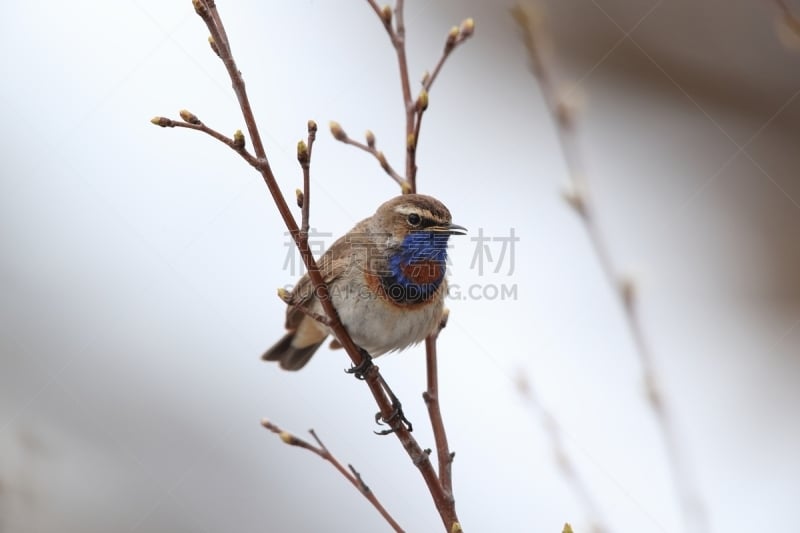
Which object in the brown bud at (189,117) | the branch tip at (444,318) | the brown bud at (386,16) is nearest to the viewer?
the brown bud at (189,117)

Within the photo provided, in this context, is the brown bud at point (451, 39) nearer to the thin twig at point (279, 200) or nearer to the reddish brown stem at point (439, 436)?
the thin twig at point (279, 200)

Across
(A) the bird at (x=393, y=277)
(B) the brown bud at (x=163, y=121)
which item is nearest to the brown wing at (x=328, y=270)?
(A) the bird at (x=393, y=277)

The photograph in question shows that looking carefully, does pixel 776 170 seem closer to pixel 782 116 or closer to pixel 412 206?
pixel 782 116

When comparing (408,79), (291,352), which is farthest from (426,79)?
(291,352)

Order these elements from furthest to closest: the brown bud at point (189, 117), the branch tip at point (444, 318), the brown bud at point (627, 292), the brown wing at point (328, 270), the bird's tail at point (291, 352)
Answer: the bird's tail at point (291, 352), the brown wing at point (328, 270), the branch tip at point (444, 318), the brown bud at point (189, 117), the brown bud at point (627, 292)

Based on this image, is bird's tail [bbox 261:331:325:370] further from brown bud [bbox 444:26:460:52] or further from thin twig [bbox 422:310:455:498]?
brown bud [bbox 444:26:460:52]

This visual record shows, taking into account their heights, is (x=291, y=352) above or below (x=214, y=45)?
above

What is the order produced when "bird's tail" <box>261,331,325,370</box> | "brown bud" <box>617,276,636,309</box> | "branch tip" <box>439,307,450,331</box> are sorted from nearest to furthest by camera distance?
"brown bud" <box>617,276,636,309</box> → "branch tip" <box>439,307,450,331</box> → "bird's tail" <box>261,331,325,370</box>

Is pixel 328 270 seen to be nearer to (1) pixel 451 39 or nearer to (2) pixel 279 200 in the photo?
(1) pixel 451 39

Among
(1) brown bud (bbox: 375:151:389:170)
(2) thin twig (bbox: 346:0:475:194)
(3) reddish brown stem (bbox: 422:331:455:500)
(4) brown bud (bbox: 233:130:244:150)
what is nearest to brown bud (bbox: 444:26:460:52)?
(2) thin twig (bbox: 346:0:475:194)
